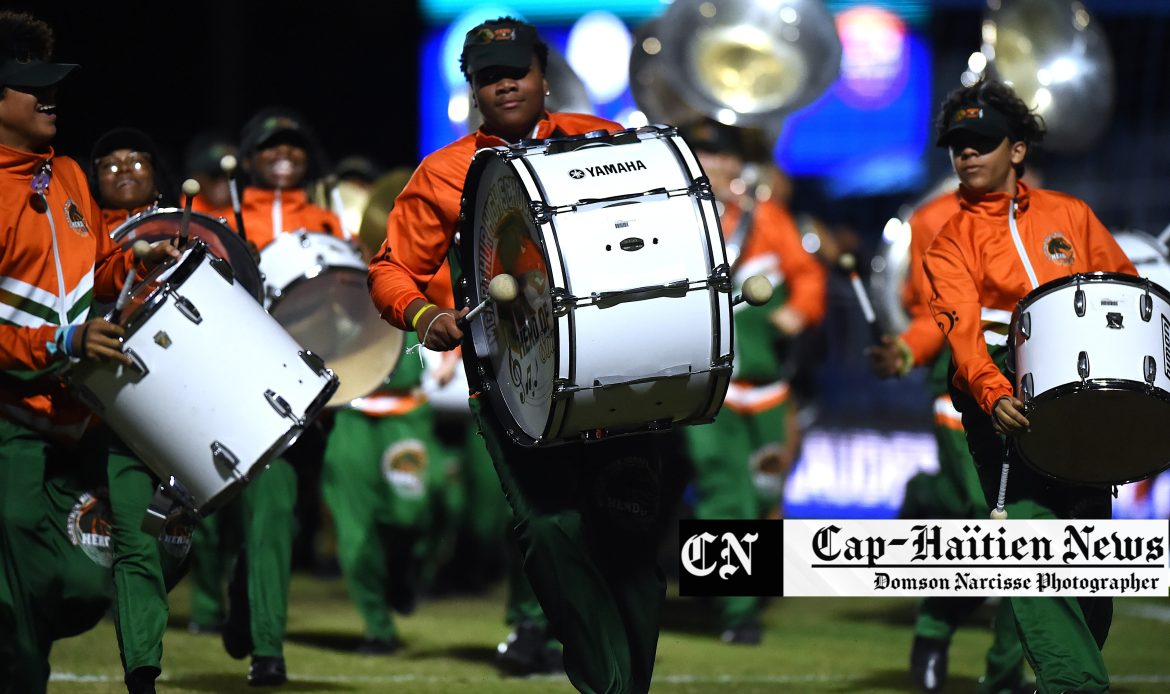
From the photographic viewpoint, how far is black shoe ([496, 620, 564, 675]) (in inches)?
316

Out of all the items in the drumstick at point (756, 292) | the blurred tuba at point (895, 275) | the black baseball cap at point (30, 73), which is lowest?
the blurred tuba at point (895, 275)

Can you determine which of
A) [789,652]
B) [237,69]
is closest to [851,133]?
[237,69]

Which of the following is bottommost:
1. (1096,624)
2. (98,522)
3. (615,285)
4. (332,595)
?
(332,595)

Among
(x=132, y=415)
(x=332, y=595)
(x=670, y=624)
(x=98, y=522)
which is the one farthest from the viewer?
(x=332, y=595)

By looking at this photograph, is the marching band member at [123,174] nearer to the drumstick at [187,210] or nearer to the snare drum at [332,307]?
the snare drum at [332,307]

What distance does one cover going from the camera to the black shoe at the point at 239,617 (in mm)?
7570

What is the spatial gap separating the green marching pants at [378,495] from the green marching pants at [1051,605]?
10.9 ft

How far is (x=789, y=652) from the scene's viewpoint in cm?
867

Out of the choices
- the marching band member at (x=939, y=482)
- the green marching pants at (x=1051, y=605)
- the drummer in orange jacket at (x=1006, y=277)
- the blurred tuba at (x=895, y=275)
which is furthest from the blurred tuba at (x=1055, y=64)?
the green marching pants at (x=1051, y=605)

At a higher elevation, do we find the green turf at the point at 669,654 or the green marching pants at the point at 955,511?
the green marching pants at the point at 955,511

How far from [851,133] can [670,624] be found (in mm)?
11709

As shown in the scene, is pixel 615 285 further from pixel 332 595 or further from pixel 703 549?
pixel 332 595

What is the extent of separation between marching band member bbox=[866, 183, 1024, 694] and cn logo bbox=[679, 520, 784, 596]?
1007 millimetres

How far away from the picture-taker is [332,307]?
7500 millimetres
